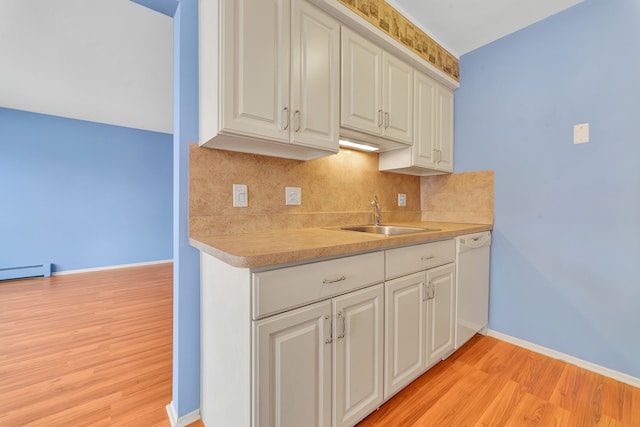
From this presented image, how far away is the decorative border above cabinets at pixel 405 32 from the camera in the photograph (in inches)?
60.0

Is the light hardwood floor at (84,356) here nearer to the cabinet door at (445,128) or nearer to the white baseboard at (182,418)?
the white baseboard at (182,418)

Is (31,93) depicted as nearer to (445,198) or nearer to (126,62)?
(126,62)

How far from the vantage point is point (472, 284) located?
1887 millimetres

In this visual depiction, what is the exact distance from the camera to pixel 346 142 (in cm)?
176

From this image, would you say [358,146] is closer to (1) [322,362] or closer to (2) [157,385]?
(1) [322,362]

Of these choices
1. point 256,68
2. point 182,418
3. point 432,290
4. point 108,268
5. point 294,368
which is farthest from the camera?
point 108,268

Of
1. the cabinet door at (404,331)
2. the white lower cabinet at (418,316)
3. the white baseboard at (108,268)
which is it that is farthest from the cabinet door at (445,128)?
the white baseboard at (108,268)

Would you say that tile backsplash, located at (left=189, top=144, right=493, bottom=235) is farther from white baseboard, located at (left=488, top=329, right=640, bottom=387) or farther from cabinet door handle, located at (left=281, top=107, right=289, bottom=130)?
white baseboard, located at (left=488, top=329, right=640, bottom=387)

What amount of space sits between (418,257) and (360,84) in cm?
108

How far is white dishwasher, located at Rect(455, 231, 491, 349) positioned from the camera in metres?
1.75

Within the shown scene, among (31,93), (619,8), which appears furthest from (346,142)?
(31,93)

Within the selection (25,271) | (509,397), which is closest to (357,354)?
(509,397)

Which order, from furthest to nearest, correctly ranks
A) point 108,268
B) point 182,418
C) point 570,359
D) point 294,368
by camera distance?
point 108,268 → point 570,359 → point 182,418 → point 294,368

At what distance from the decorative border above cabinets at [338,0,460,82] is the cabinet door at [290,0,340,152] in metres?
0.22
